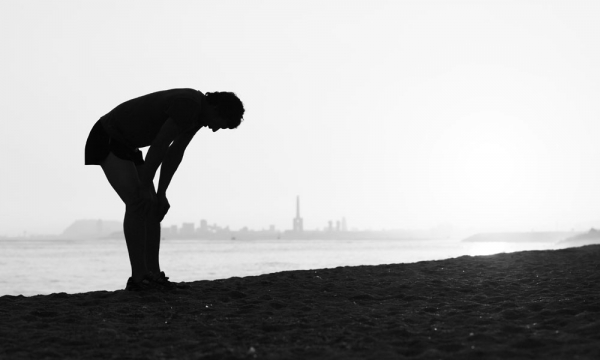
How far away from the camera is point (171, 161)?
4949mm

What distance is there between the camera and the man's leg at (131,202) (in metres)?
4.77

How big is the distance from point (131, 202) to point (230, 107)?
3.60 ft

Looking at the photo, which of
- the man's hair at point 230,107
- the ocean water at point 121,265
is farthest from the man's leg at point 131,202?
the ocean water at point 121,265

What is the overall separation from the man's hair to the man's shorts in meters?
0.82

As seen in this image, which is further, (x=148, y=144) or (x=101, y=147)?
(x=148, y=144)

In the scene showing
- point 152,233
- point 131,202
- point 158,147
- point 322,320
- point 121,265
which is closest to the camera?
point 322,320

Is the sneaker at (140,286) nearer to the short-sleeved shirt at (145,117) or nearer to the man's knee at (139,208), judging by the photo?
the man's knee at (139,208)

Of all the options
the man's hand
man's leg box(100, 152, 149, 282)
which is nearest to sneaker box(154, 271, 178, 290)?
man's leg box(100, 152, 149, 282)

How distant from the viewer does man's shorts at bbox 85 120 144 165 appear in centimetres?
488

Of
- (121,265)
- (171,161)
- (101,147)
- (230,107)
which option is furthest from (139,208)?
(121,265)

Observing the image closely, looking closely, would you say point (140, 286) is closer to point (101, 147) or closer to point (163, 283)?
point (163, 283)

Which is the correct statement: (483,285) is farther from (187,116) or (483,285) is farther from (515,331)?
(187,116)

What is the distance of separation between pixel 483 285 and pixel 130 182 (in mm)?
3189

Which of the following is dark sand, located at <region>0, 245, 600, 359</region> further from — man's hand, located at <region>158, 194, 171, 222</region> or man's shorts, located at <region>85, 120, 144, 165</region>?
man's shorts, located at <region>85, 120, 144, 165</region>
